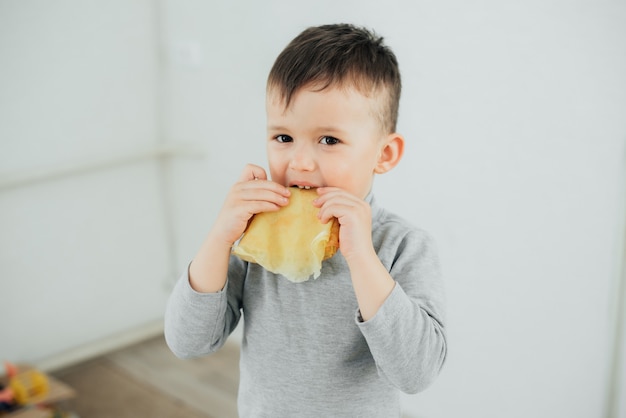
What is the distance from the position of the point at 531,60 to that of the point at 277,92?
966mm

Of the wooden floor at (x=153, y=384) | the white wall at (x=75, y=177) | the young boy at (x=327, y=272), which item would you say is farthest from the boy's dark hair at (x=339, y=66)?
the white wall at (x=75, y=177)

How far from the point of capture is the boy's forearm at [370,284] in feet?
2.82

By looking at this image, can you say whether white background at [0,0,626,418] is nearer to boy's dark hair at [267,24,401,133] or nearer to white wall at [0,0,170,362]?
white wall at [0,0,170,362]

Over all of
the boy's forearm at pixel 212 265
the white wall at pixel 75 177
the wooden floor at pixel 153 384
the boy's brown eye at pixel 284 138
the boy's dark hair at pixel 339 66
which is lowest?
the wooden floor at pixel 153 384

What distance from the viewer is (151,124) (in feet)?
9.80

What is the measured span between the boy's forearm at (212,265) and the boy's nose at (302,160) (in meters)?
0.15

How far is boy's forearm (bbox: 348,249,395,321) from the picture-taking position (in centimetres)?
86

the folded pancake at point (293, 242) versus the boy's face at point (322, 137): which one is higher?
the boy's face at point (322, 137)

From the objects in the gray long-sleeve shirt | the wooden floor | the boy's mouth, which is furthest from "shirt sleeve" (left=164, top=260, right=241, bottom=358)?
the wooden floor

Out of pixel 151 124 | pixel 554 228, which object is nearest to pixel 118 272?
pixel 151 124

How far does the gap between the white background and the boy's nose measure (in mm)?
952

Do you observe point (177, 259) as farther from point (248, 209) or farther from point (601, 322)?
point (248, 209)

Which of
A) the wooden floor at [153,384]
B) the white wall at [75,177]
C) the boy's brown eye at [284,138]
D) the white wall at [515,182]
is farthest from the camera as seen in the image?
the white wall at [75,177]

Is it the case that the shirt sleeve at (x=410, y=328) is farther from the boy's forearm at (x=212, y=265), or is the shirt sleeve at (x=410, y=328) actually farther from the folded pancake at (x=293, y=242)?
the boy's forearm at (x=212, y=265)
